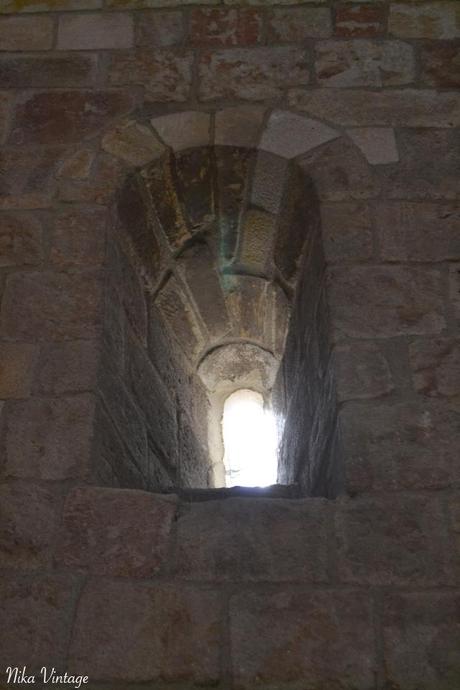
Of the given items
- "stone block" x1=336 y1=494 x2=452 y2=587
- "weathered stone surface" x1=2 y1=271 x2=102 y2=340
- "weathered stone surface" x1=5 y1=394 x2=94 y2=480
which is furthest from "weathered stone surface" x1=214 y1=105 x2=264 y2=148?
"stone block" x1=336 y1=494 x2=452 y2=587

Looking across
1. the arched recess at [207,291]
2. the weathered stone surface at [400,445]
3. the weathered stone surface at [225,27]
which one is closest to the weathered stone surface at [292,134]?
the arched recess at [207,291]

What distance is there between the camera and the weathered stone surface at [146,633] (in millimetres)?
1926

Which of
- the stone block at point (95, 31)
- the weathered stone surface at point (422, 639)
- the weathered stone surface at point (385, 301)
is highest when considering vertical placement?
the stone block at point (95, 31)

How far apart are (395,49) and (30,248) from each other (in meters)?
1.51

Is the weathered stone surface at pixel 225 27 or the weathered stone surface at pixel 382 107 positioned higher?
the weathered stone surface at pixel 225 27

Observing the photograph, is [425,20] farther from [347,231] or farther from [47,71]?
Answer: [47,71]

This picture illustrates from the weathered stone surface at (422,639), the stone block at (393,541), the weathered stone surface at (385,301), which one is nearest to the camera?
the weathered stone surface at (422,639)

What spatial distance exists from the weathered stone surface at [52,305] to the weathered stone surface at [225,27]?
114 cm

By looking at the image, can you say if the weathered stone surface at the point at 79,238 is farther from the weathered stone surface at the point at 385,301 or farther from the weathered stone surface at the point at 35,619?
the weathered stone surface at the point at 35,619

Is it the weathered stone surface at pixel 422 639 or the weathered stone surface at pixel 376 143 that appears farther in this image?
the weathered stone surface at pixel 376 143

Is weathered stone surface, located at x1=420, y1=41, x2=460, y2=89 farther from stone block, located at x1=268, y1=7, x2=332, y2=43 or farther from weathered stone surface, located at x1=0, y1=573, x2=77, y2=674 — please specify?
weathered stone surface, located at x1=0, y1=573, x2=77, y2=674

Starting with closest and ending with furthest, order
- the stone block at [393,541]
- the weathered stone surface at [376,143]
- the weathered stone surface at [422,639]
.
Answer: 1. the weathered stone surface at [422,639]
2. the stone block at [393,541]
3. the weathered stone surface at [376,143]

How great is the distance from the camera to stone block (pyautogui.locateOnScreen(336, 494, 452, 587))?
2.03 m

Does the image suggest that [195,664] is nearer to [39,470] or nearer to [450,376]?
[39,470]
